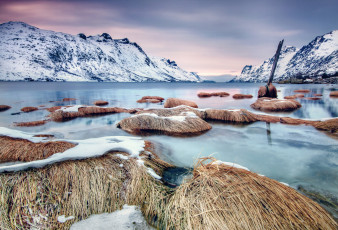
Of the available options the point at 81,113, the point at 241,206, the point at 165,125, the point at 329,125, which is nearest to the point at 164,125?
the point at 165,125

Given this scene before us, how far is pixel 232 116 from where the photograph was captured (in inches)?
476

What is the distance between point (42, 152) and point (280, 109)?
1939 cm

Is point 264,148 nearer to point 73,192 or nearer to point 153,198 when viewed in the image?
point 153,198

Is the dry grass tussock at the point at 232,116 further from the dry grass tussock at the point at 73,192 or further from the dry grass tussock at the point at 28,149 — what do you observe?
the dry grass tussock at the point at 28,149

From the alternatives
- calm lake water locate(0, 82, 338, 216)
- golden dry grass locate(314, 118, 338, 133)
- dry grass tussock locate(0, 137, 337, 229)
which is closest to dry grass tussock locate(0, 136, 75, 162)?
dry grass tussock locate(0, 137, 337, 229)

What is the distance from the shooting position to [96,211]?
3.25m

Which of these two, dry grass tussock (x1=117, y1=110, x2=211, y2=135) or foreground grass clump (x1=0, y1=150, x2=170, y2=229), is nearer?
foreground grass clump (x1=0, y1=150, x2=170, y2=229)

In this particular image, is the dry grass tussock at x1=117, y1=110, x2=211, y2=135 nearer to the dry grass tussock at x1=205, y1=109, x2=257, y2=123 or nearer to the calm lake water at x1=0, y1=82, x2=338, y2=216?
the calm lake water at x1=0, y1=82, x2=338, y2=216

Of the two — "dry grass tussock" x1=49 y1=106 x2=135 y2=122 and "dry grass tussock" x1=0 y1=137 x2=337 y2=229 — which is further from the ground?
"dry grass tussock" x1=0 y1=137 x2=337 y2=229

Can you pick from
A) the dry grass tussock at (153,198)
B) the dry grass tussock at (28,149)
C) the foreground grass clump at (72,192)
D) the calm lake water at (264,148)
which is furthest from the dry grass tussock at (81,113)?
the dry grass tussock at (153,198)

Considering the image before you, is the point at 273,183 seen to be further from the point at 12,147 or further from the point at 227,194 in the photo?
the point at 12,147

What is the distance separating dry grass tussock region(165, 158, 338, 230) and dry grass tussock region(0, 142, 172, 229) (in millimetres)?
832

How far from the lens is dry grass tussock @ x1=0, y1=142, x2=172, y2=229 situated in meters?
2.93

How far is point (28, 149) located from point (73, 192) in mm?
3198
